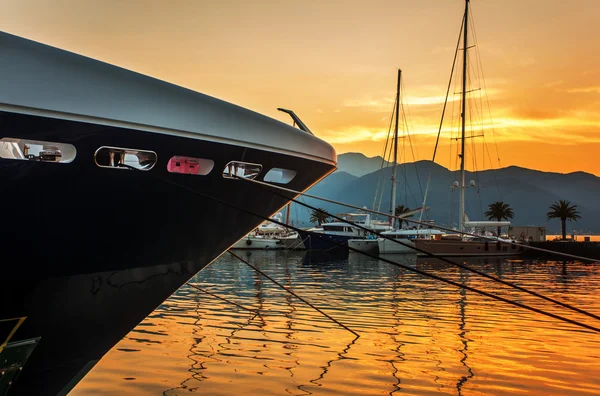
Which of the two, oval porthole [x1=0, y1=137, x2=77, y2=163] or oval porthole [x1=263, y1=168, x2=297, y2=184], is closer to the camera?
oval porthole [x1=0, y1=137, x2=77, y2=163]

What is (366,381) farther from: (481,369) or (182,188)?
(182,188)

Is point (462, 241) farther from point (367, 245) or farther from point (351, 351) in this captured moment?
point (351, 351)

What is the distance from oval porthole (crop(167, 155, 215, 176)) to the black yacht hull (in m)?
0.08

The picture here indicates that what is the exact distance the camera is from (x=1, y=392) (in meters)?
6.19

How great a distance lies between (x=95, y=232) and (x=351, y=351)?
292 inches

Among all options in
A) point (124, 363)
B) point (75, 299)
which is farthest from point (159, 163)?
point (124, 363)

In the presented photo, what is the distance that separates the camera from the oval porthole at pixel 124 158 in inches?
229

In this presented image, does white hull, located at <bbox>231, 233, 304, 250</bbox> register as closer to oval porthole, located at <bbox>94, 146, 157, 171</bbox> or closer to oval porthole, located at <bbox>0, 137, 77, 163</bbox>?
oval porthole, located at <bbox>94, 146, 157, 171</bbox>

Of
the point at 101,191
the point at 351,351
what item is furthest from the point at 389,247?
the point at 101,191

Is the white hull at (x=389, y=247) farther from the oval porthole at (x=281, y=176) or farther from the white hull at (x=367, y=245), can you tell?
the oval porthole at (x=281, y=176)

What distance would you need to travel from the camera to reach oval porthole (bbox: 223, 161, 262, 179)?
7011 mm

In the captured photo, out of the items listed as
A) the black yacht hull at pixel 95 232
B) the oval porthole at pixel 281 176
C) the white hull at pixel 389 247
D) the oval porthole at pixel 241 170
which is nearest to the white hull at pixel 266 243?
the white hull at pixel 389 247

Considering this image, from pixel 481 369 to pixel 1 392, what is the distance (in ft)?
26.2

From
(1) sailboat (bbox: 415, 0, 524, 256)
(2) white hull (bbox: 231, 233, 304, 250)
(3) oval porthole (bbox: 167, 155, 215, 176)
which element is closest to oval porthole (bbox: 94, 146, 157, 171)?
(3) oval porthole (bbox: 167, 155, 215, 176)
